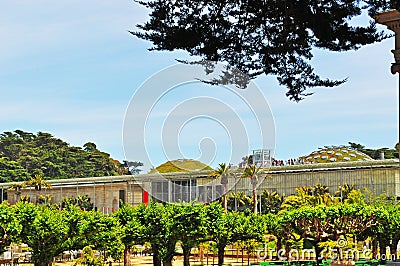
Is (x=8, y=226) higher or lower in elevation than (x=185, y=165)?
lower

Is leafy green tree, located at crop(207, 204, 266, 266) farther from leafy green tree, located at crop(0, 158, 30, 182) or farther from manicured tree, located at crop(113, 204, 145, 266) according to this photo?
leafy green tree, located at crop(0, 158, 30, 182)

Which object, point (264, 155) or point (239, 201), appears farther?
point (239, 201)

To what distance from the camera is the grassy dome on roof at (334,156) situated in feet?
178

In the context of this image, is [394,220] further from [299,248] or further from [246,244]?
[246,244]

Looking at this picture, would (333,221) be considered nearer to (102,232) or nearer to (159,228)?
(159,228)

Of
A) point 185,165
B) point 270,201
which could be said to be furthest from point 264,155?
point 270,201

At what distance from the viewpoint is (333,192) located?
46031 mm

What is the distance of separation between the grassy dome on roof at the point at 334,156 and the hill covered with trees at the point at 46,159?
30.3m

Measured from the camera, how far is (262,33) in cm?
568

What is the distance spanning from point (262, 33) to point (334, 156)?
5081 cm

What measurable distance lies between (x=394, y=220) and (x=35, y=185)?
153 feet

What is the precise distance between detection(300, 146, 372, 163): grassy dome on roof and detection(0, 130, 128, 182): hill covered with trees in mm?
30288

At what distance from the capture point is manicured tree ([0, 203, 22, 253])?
20.4 meters

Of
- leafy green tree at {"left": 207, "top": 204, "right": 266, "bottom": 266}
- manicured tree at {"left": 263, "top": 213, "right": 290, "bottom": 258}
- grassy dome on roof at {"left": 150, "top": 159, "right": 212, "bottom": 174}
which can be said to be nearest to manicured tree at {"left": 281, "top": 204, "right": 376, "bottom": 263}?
manicured tree at {"left": 263, "top": 213, "right": 290, "bottom": 258}
